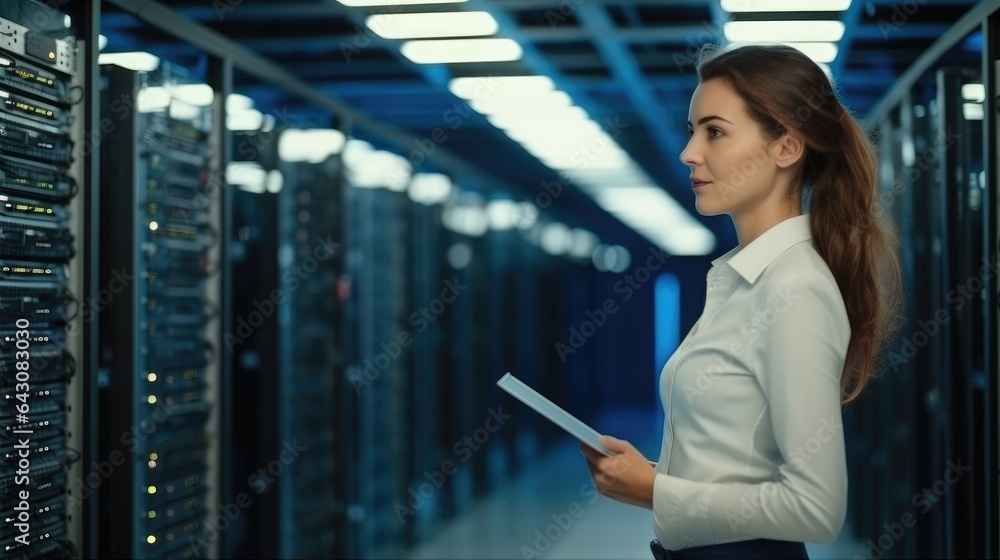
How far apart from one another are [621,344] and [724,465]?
58.3ft

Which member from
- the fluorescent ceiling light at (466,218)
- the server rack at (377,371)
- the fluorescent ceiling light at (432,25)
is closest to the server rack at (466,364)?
the fluorescent ceiling light at (466,218)

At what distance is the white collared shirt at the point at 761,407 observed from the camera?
1166 millimetres

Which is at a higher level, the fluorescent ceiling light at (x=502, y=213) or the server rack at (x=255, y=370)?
the fluorescent ceiling light at (x=502, y=213)

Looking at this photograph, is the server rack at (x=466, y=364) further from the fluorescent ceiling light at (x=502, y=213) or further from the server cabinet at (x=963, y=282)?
the server cabinet at (x=963, y=282)

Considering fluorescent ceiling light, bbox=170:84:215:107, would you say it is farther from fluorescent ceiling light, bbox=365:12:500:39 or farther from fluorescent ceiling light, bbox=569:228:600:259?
fluorescent ceiling light, bbox=569:228:600:259

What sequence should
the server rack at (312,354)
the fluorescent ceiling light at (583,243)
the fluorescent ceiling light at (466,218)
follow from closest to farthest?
1. the server rack at (312,354)
2. the fluorescent ceiling light at (466,218)
3. the fluorescent ceiling light at (583,243)

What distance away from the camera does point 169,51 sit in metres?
4.61

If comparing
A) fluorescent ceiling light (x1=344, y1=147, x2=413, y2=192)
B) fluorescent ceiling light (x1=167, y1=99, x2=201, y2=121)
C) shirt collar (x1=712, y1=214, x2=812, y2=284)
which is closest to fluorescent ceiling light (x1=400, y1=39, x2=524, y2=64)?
fluorescent ceiling light (x1=344, y1=147, x2=413, y2=192)

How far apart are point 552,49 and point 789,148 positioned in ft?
12.4

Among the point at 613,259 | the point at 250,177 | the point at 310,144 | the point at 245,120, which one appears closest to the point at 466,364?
the point at 310,144

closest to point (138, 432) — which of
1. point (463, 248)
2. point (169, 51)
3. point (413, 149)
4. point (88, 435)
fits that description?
point (88, 435)

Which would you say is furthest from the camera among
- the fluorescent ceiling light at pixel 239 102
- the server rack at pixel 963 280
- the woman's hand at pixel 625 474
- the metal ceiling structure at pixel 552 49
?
the fluorescent ceiling light at pixel 239 102

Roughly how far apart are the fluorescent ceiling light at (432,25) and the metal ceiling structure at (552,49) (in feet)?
0.21

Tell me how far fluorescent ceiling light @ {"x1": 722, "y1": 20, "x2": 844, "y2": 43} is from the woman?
10.4 ft
